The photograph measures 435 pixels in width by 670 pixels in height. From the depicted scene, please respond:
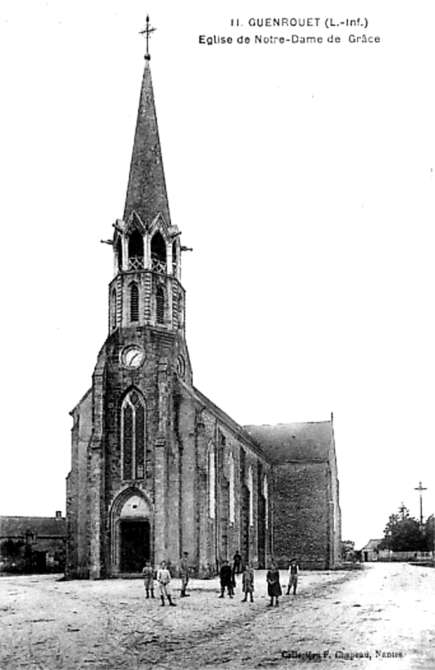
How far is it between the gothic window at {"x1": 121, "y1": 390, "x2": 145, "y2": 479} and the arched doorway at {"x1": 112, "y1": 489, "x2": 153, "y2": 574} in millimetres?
1072

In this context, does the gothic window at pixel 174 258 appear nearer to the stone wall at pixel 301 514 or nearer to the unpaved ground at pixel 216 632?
the unpaved ground at pixel 216 632

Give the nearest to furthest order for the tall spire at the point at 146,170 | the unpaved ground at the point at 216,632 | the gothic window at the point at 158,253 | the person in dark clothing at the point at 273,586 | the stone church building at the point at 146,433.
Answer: the unpaved ground at the point at 216,632 → the person in dark clothing at the point at 273,586 → the stone church building at the point at 146,433 → the gothic window at the point at 158,253 → the tall spire at the point at 146,170

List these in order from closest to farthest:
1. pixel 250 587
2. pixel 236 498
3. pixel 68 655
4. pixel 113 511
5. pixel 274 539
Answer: pixel 68 655 → pixel 250 587 → pixel 113 511 → pixel 236 498 → pixel 274 539

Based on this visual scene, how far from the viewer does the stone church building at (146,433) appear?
147 feet

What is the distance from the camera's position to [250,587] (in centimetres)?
2966

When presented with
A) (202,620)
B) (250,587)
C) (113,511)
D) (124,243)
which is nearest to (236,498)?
(113,511)

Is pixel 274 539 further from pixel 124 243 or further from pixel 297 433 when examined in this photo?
pixel 124 243

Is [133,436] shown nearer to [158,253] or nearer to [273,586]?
[158,253]

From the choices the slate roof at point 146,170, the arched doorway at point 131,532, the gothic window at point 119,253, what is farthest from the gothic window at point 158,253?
the arched doorway at point 131,532

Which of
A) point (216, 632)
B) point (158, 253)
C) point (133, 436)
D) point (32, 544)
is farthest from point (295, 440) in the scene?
point (216, 632)

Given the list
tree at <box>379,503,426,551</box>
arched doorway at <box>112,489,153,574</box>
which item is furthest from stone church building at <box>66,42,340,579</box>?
tree at <box>379,503,426,551</box>

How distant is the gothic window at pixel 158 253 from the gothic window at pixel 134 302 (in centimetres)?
158

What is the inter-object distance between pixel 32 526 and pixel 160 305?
3782 centimetres

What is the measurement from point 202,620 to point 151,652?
601 centimetres
